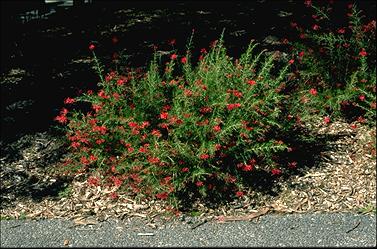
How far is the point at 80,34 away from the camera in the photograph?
9438 millimetres

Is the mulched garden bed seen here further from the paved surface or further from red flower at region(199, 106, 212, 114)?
red flower at region(199, 106, 212, 114)

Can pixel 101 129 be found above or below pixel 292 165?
above

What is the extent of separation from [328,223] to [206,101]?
1633 millimetres

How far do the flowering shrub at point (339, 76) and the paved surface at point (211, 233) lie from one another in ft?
5.16

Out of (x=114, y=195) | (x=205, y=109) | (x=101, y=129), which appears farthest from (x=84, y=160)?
(x=205, y=109)

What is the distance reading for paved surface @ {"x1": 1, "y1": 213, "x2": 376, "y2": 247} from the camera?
396 centimetres

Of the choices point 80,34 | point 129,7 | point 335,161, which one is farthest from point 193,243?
point 129,7

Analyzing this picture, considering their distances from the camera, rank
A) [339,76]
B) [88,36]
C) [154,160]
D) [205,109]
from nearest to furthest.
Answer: [154,160]
[205,109]
[339,76]
[88,36]

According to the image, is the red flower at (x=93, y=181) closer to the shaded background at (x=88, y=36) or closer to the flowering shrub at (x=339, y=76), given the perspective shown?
the shaded background at (x=88, y=36)

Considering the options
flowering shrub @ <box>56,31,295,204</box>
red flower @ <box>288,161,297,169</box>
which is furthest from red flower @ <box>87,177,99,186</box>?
red flower @ <box>288,161,297,169</box>

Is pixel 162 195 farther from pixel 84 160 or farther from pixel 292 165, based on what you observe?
pixel 292 165

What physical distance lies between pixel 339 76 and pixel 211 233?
298 cm

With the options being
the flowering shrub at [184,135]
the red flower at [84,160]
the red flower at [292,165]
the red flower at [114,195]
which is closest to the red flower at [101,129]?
the flowering shrub at [184,135]

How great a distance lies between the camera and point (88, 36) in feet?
30.2
